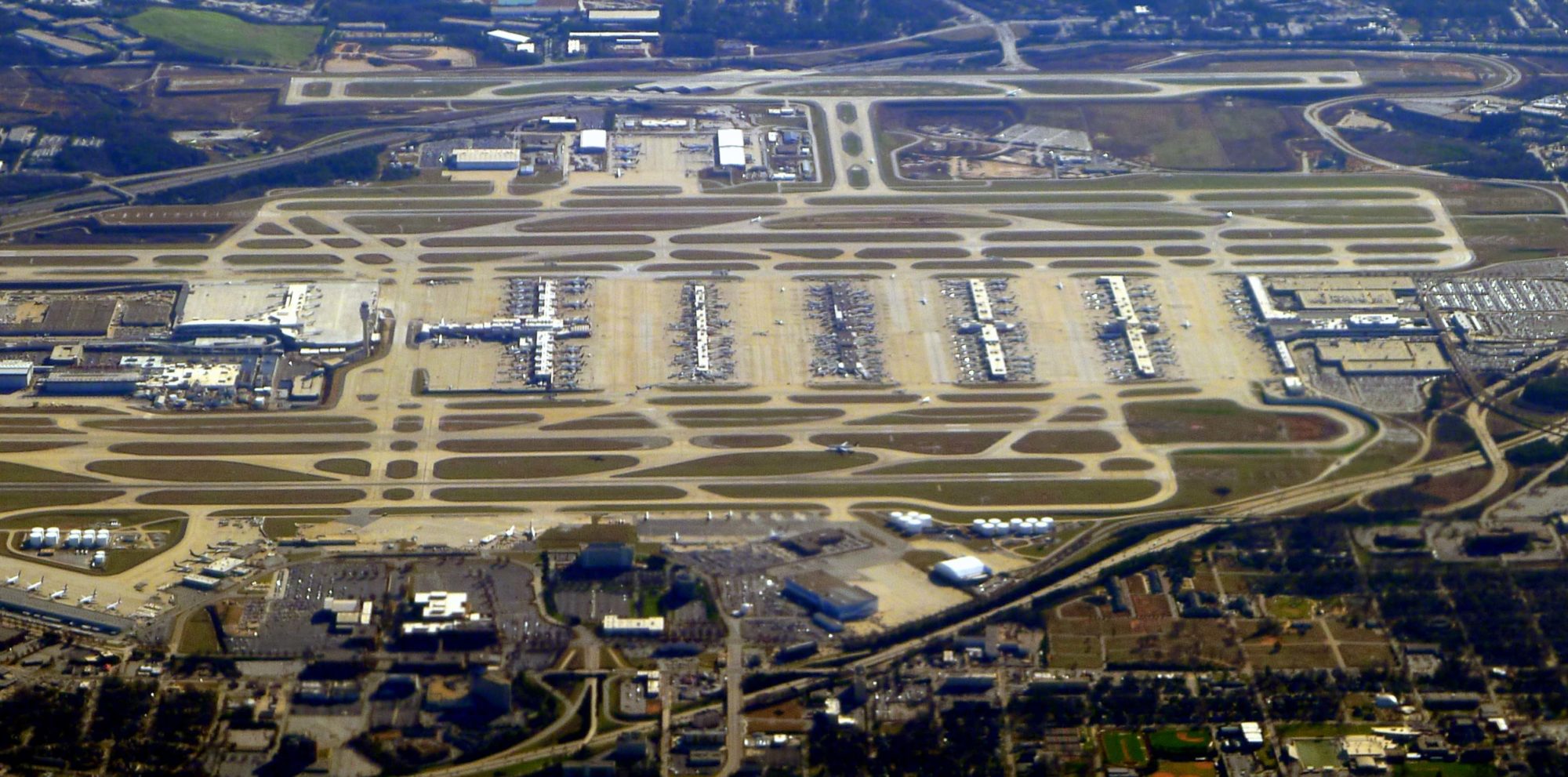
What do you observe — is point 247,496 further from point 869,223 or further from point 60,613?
point 869,223

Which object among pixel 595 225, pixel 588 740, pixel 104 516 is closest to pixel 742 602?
pixel 588 740

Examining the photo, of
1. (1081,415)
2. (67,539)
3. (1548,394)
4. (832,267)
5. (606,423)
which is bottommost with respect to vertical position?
(67,539)

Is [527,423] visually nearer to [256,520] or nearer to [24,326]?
[256,520]

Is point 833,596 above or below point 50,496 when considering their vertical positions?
below

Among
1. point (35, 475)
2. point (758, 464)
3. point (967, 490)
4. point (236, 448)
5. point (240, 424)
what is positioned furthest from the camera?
point (240, 424)

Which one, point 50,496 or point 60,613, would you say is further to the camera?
point 50,496

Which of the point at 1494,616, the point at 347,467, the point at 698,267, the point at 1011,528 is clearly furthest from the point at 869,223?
the point at 1494,616

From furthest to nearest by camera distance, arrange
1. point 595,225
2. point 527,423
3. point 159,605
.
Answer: point 595,225
point 527,423
point 159,605
